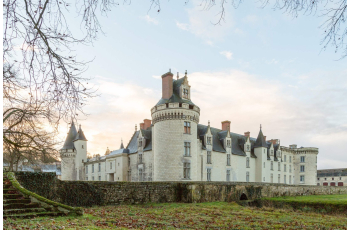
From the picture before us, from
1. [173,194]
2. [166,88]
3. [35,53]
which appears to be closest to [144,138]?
[166,88]

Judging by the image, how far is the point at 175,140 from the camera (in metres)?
26.6

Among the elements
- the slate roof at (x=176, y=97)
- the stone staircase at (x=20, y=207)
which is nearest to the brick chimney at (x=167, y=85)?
the slate roof at (x=176, y=97)

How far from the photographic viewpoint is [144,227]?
31.0 feet

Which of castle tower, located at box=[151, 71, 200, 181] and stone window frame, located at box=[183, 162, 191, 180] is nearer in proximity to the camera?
castle tower, located at box=[151, 71, 200, 181]

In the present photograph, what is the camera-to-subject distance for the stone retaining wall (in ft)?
52.5

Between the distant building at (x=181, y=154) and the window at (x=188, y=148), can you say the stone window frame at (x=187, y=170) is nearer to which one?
the distant building at (x=181, y=154)

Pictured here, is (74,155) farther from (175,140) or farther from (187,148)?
(187,148)

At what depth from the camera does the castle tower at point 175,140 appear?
26406 mm

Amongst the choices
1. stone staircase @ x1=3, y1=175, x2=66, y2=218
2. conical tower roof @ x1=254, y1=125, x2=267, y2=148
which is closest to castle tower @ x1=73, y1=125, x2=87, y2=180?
conical tower roof @ x1=254, y1=125, x2=267, y2=148

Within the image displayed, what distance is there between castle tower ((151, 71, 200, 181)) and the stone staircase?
1561cm

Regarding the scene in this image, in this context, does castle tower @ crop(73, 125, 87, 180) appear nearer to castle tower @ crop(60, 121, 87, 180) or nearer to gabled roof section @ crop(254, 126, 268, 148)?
castle tower @ crop(60, 121, 87, 180)

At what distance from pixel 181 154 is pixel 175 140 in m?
1.30

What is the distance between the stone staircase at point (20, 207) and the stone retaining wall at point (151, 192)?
277 cm

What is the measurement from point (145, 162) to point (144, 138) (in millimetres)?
2433
